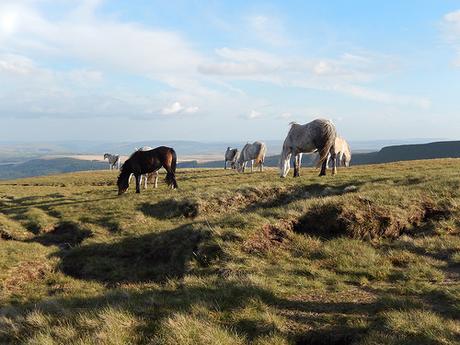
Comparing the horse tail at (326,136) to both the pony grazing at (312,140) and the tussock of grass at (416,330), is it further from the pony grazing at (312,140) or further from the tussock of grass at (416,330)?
the tussock of grass at (416,330)

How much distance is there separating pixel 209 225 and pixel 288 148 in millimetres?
14243

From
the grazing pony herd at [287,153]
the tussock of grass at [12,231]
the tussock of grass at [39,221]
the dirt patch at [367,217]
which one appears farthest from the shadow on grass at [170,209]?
the dirt patch at [367,217]

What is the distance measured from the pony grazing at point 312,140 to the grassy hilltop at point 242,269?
3634 millimetres

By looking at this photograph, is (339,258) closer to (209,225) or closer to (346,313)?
(346,313)

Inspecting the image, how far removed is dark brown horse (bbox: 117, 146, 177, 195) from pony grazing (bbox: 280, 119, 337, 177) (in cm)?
793

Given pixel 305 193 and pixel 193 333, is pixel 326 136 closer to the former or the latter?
pixel 305 193

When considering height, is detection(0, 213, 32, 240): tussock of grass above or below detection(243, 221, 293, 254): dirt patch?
below

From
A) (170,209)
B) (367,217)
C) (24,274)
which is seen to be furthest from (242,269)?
(170,209)

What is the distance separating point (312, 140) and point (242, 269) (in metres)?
16.3

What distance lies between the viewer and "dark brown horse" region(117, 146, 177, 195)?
2673 centimetres

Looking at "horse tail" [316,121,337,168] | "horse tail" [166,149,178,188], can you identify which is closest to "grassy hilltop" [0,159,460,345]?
"horse tail" [316,121,337,168]

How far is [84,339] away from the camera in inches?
280

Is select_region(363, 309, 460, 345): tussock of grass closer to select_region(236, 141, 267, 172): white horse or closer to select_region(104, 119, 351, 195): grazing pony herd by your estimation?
select_region(104, 119, 351, 195): grazing pony herd

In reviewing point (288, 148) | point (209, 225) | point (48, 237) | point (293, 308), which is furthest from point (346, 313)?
point (288, 148)
